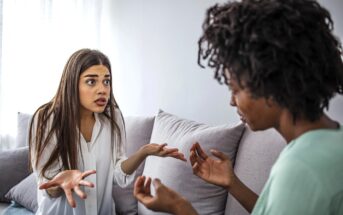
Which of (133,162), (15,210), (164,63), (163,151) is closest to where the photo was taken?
(163,151)

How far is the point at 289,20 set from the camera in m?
0.94

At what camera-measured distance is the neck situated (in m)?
1.02

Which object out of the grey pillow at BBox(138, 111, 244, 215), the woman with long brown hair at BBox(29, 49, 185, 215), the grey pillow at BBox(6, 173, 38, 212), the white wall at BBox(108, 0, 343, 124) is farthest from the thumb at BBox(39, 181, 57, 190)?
the white wall at BBox(108, 0, 343, 124)

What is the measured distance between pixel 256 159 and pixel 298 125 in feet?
2.71

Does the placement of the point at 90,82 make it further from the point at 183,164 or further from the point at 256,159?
the point at 256,159

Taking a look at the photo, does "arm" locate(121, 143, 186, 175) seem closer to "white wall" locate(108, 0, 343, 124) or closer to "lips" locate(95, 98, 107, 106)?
"lips" locate(95, 98, 107, 106)

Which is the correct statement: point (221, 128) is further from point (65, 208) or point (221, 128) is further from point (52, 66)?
point (52, 66)

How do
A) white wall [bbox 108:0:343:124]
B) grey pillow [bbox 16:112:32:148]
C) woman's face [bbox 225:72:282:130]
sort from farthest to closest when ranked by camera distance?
1. grey pillow [bbox 16:112:32:148]
2. white wall [bbox 108:0:343:124]
3. woman's face [bbox 225:72:282:130]

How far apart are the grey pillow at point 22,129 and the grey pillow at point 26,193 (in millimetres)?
419

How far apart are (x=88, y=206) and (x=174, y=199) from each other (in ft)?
2.29

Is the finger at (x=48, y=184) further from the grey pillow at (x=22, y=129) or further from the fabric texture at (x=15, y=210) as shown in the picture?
the grey pillow at (x=22, y=129)

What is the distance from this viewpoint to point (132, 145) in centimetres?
242

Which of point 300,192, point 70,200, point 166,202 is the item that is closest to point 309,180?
point 300,192

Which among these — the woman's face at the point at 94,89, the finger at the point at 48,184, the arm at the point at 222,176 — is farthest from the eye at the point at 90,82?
the arm at the point at 222,176
